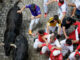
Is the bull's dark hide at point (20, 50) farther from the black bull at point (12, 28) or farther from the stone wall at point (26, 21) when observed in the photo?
the stone wall at point (26, 21)

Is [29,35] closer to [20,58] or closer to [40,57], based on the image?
[40,57]

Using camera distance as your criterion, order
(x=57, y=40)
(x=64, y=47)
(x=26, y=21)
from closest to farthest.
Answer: (x=57, y=40) < (x=64, y=47) < (x=26, y=21)

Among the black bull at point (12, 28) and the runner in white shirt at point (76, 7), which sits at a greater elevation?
the runner in white shirt at point (76, 7)

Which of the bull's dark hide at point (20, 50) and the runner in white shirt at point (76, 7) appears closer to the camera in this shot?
the bull's dark hide at point (20, 50)

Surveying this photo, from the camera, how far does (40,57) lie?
7.57 metres

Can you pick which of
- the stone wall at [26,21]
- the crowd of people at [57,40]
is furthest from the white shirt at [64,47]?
the stone wall at [26,21]

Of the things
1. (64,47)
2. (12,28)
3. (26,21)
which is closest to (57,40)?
(64,47)

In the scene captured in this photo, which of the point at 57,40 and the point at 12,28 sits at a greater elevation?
the point at 12,28

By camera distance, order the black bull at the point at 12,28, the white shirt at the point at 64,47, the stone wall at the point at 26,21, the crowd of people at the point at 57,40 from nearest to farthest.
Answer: the crowd of people at the point at 57,40 → the white shirt at the point at 64,47 → the black bull at the point at 12,28 → the stone wall at the point at 26,21

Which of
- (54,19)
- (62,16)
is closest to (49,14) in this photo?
(62,16)

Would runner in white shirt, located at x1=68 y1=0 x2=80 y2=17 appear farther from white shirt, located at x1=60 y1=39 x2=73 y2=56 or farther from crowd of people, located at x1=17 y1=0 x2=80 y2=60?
white shirt, located at x1=60 y1=39 x2=73 y2=56

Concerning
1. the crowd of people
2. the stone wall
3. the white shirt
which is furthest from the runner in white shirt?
the white shirt

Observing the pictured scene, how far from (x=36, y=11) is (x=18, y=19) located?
891 mm

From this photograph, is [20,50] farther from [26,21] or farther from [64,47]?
[26,21]
